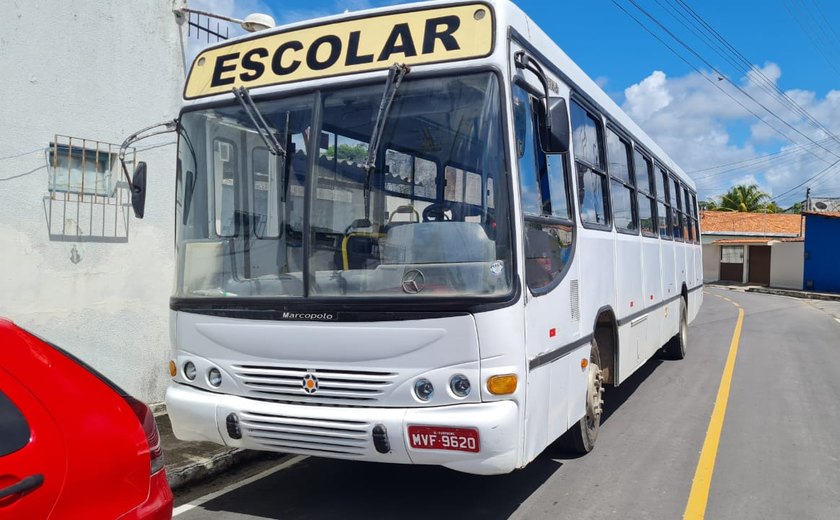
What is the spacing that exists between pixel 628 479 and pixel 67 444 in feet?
13.8

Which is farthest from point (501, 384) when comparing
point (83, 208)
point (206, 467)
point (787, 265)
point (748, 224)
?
point (748, 224)

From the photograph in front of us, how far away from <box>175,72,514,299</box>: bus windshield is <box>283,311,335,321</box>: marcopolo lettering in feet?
0.39

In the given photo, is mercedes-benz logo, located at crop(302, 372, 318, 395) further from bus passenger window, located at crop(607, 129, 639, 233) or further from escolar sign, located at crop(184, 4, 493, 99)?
bus passenger window, located at crop(607, 129, 639, 233)

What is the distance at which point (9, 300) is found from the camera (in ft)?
21.2

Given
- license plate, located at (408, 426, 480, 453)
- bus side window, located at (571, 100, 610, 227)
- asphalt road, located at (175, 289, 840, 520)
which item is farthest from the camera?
bus side window, located at (571, 100, 610, 227)

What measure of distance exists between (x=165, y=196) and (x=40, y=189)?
4.81 ft

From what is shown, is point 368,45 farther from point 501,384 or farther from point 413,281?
point 501,384

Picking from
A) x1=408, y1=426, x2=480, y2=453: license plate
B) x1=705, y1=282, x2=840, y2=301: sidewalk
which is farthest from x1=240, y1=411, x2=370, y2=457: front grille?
x1=705, y1=282, x2=840, y2=301: sidewalk

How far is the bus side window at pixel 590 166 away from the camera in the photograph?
5.65 m

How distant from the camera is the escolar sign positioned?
425 centimetres

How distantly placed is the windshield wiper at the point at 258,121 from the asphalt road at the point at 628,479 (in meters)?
2.40

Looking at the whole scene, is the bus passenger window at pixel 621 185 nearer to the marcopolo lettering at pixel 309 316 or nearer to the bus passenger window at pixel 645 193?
the bus passenger window at pixel 645 193

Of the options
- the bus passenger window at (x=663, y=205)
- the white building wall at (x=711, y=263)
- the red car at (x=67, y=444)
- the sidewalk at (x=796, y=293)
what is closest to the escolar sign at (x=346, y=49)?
the red car at (x=67, y=444)

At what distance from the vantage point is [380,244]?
14.1ft
